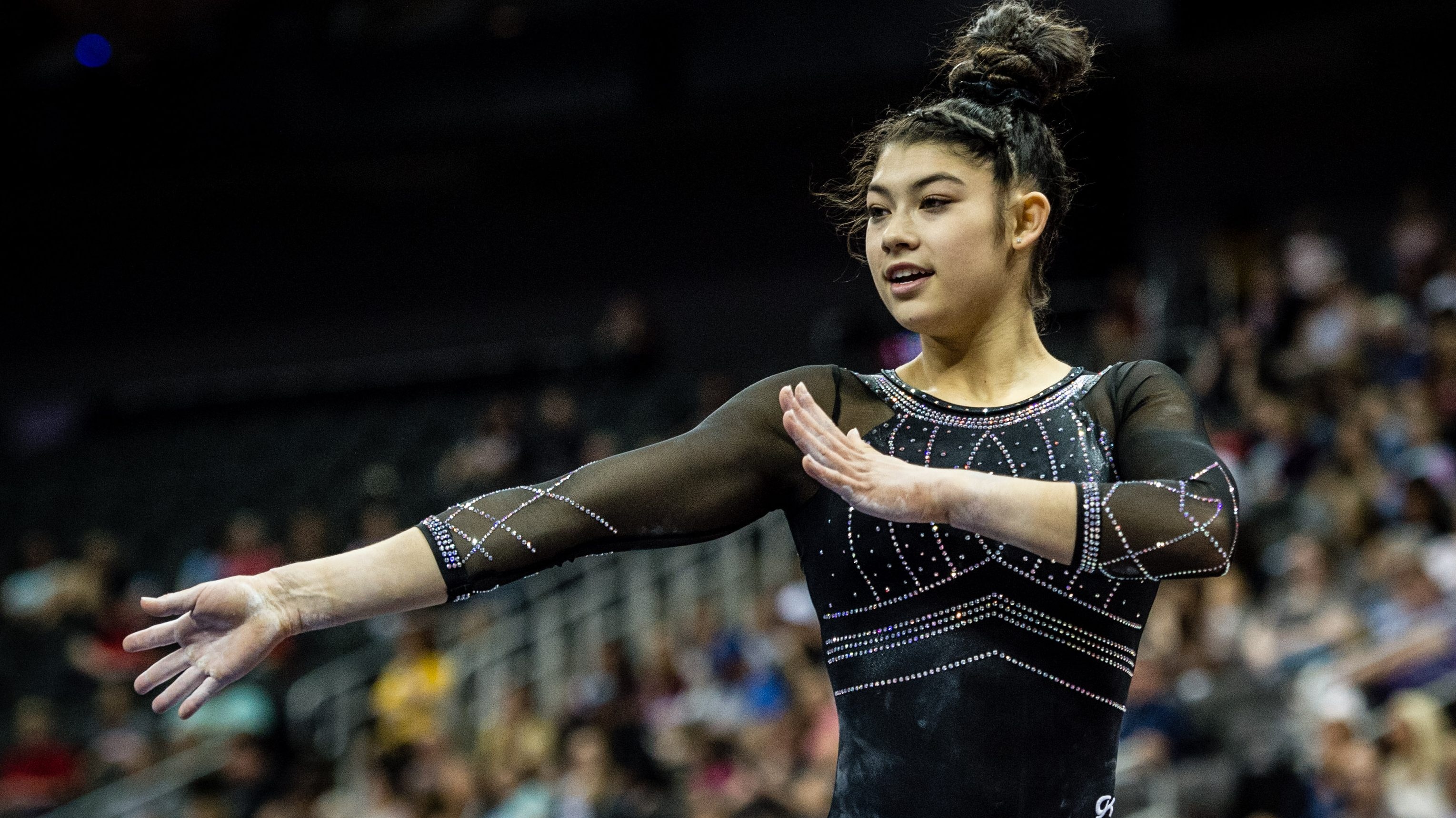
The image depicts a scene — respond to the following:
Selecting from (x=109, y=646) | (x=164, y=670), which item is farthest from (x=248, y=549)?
(x=164, y=670)

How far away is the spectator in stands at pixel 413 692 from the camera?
864 centimetres

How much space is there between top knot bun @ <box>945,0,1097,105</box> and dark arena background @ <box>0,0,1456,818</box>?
124 millimetres

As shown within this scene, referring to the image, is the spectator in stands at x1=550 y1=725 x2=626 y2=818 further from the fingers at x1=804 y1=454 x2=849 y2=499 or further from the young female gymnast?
the fingers at x1=804 y1=454 x2=849 y2=499

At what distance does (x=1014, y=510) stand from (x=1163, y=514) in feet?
0.70

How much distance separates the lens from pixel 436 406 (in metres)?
13.9

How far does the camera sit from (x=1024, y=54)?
252 centimetres

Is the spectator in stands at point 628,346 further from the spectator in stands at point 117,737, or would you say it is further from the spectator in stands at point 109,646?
the spectator in stands at point 117,737

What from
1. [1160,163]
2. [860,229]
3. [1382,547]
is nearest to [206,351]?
[1160,163]

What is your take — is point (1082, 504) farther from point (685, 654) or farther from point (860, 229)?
point (685, 654)

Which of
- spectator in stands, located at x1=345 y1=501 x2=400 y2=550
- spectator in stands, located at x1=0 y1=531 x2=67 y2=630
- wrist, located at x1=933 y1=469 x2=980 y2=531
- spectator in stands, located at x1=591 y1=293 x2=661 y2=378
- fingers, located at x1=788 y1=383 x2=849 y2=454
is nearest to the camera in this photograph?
wrist, located at x1=933 y1=469 x2=980 y2=531

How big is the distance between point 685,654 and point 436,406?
5894 mm

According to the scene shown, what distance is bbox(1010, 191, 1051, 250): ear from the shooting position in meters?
2.45

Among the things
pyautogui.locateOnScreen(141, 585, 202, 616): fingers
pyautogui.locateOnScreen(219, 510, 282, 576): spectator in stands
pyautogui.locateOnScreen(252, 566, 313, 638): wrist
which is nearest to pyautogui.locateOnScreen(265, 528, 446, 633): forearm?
pyautogui.locateOnScreen(252, 566, 313, 638): wrist

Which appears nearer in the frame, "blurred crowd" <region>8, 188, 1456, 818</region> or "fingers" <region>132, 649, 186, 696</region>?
"fingers" <region>132, 649, 186, 696</region>
